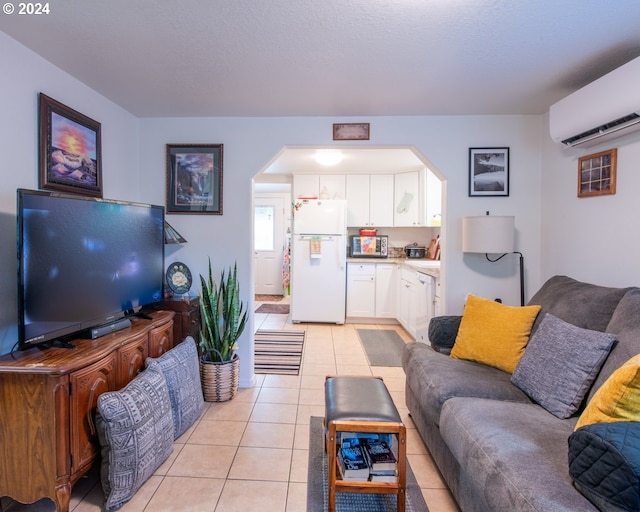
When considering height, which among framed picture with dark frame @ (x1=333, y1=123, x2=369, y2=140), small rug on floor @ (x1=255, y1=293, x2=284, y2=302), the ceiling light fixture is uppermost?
the ceiling light fixture

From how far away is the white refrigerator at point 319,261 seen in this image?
4.70 metres

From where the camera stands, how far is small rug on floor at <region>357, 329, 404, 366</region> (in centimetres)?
351

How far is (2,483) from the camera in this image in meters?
1.50

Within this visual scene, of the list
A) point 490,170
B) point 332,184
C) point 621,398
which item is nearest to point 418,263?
point 490,170

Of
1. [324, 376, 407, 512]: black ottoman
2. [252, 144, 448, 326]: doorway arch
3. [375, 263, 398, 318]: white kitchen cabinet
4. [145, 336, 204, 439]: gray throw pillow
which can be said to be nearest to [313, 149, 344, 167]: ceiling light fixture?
[252, 144, 448, 326]: doorway arch

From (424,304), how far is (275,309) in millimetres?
2799

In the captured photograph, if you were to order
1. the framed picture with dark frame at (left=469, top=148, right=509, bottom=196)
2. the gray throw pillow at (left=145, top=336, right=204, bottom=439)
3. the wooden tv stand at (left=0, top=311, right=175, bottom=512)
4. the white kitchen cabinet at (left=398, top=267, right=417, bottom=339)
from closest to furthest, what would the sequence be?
1. the wooden tv stand at (left=0, top=311, right=175, bottom=512)
2. the gray throw pillow at (left=145, top=336, right=204, bottom=439)
3. the framed picture with dark frame at (left=469, top=148, right=509, bottom=196)
4. the white kitchen cabinet at (left=398, top=267, right=417, bottom=339)

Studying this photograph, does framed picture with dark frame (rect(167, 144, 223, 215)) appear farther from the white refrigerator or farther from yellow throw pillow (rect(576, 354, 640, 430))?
yellow throw pillow (rect(576, 354, 640, 430))

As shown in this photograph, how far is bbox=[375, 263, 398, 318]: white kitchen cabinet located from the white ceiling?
2.59 m

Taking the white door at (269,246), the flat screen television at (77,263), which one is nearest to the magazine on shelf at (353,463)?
the flat screen television at (77,263)

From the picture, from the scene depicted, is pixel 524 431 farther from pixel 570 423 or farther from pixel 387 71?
pixel 387 71

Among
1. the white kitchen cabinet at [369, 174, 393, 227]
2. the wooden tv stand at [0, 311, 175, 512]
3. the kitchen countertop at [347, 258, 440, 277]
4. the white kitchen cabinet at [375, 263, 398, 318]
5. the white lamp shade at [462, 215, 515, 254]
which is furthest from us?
the white kitchen cabinet at [369, 174, 393, 227]

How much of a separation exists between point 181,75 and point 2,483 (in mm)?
2253

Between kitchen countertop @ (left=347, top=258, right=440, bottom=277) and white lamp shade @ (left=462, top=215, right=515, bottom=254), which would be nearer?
white lamp shade @ (left=462, top=215, right=515, bottom=254)
